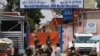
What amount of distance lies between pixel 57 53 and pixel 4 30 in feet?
26.6

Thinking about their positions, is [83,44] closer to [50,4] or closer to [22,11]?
[50,4]

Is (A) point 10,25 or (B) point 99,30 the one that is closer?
(A) point 10,25

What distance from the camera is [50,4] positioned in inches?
1501

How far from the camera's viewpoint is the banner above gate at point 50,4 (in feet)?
124

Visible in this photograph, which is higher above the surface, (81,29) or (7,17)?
(7,17)

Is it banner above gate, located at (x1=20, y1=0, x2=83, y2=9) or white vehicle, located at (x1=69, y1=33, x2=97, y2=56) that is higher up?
banner above gate, located at (x1=20, y1=0, x2=83, y2=9)

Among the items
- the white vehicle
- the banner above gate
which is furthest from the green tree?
the white vehicle

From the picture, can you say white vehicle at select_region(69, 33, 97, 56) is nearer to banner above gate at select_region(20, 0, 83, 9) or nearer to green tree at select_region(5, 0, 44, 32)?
banner above gate at select_region(20, 0, 83, 9)

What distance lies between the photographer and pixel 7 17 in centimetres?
2995

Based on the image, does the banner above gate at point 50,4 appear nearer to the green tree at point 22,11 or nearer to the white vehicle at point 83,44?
the white vehicle at point 83,44

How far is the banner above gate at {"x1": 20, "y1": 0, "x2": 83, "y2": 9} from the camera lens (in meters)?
37.9

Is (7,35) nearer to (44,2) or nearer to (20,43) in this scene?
(20,43)

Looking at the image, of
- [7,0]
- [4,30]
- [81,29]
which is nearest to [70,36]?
[81,29]

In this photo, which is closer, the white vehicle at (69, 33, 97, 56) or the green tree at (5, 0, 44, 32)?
the white vehicle at (69, 33, 97, 56)
